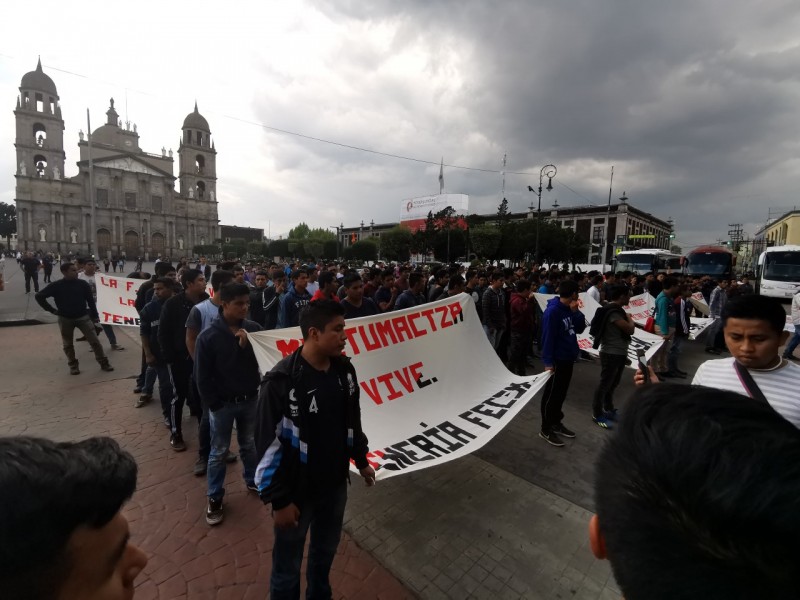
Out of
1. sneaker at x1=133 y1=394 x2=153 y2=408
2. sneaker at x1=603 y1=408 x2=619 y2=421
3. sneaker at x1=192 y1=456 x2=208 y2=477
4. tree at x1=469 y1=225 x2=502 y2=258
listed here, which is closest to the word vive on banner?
sneaker at x1=133 y1=394 x2=153 y2=408

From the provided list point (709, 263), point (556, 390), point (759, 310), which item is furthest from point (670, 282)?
point (709, 263)

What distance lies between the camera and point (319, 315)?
2.19m

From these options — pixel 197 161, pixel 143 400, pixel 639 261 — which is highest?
pixel 197 161

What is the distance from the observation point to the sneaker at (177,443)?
423 cm

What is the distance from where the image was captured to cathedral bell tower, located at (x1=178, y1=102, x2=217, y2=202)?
7512 cm

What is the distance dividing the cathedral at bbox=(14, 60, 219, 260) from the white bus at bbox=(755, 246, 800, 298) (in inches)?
2909

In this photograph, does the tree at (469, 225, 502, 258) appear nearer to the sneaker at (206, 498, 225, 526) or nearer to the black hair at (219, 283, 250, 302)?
the black hair at (219, 283, 250, 302)

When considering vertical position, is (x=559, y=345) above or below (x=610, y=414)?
above

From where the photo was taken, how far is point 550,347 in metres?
4.48

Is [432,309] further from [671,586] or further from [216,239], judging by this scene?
[216,239]

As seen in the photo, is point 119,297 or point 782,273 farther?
point 782,273

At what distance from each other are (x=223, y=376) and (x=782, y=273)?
87.3 feet

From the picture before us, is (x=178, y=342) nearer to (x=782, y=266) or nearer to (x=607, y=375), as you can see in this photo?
(x=607, y=375)

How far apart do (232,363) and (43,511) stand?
2.67 meters
